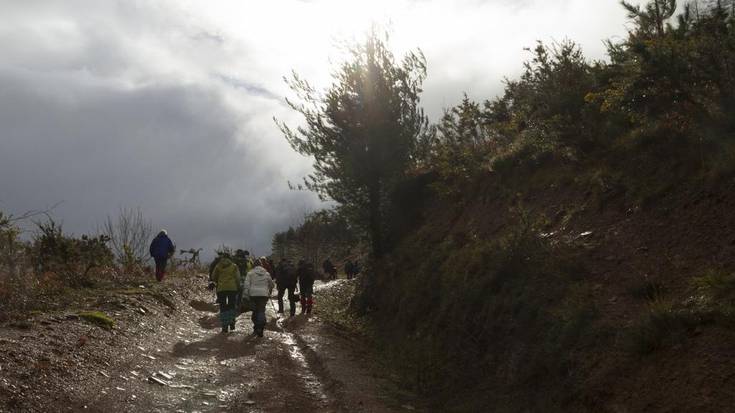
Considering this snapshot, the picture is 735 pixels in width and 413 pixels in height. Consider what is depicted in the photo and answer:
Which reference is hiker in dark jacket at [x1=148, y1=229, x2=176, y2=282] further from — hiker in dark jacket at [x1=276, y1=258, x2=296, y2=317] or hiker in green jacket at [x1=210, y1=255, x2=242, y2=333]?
hiker in green jacket at [x1=210, y1=255, x2=242, y2=333]

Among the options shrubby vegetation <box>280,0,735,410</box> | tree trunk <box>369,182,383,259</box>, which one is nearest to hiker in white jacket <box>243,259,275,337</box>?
shrubby vegetation <box>280,0,735,410</box>

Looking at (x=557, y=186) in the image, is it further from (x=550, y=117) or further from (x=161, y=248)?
(x=161, y=248)

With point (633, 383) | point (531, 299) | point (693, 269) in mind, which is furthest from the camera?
point (531, 299)

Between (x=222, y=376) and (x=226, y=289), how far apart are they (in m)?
4.78

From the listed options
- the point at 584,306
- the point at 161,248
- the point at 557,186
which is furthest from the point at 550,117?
the point at 161,248

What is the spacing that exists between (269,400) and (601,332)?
458 cm

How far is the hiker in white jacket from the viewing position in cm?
1334

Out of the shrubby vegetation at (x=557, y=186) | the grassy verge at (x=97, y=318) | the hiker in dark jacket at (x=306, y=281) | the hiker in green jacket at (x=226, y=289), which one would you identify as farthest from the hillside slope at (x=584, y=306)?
the grassy verge at (x=97, y=318)

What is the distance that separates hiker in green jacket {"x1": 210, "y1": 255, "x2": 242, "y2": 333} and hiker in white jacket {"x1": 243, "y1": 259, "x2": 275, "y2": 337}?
0.33 m

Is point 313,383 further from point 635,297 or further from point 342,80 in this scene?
point 342,80

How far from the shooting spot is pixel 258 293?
44.8 ft

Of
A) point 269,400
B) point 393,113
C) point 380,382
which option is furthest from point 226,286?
point 393,113

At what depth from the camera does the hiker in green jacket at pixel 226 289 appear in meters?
13.7

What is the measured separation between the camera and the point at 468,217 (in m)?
15.9
